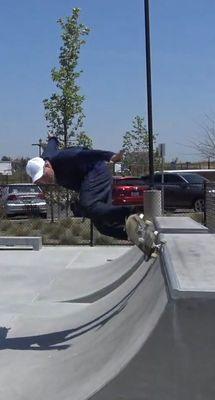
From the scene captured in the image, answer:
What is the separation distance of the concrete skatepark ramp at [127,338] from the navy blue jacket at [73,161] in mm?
1093

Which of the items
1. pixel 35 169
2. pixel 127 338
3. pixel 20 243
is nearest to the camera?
pixel 127 338

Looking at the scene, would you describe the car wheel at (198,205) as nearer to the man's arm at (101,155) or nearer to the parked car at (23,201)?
the parked car at (23,201)

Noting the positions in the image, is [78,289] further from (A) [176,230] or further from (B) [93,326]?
(B) [93,326]

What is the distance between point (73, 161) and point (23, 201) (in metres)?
16.6

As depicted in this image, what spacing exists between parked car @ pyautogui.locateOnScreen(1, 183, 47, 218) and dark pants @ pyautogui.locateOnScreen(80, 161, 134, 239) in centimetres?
1388

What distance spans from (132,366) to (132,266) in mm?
3866

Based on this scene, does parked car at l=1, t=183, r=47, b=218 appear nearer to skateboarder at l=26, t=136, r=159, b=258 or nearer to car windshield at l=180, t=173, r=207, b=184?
car windshield at l=180, t=173, r=207, b=184

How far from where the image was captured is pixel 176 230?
775 cm

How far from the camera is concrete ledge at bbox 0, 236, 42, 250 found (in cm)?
1362

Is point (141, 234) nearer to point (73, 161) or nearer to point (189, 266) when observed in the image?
point (189, 266)

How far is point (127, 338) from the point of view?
4.56m

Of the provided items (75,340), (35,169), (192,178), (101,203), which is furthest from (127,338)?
(192,178)

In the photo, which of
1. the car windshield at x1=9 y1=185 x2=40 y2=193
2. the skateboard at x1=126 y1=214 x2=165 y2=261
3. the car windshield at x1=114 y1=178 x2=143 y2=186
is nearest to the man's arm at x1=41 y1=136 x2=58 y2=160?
the skateboard at x1=126 y1=214 x2=165 y2=261

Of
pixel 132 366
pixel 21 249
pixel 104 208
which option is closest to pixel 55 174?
pixel 104 208
